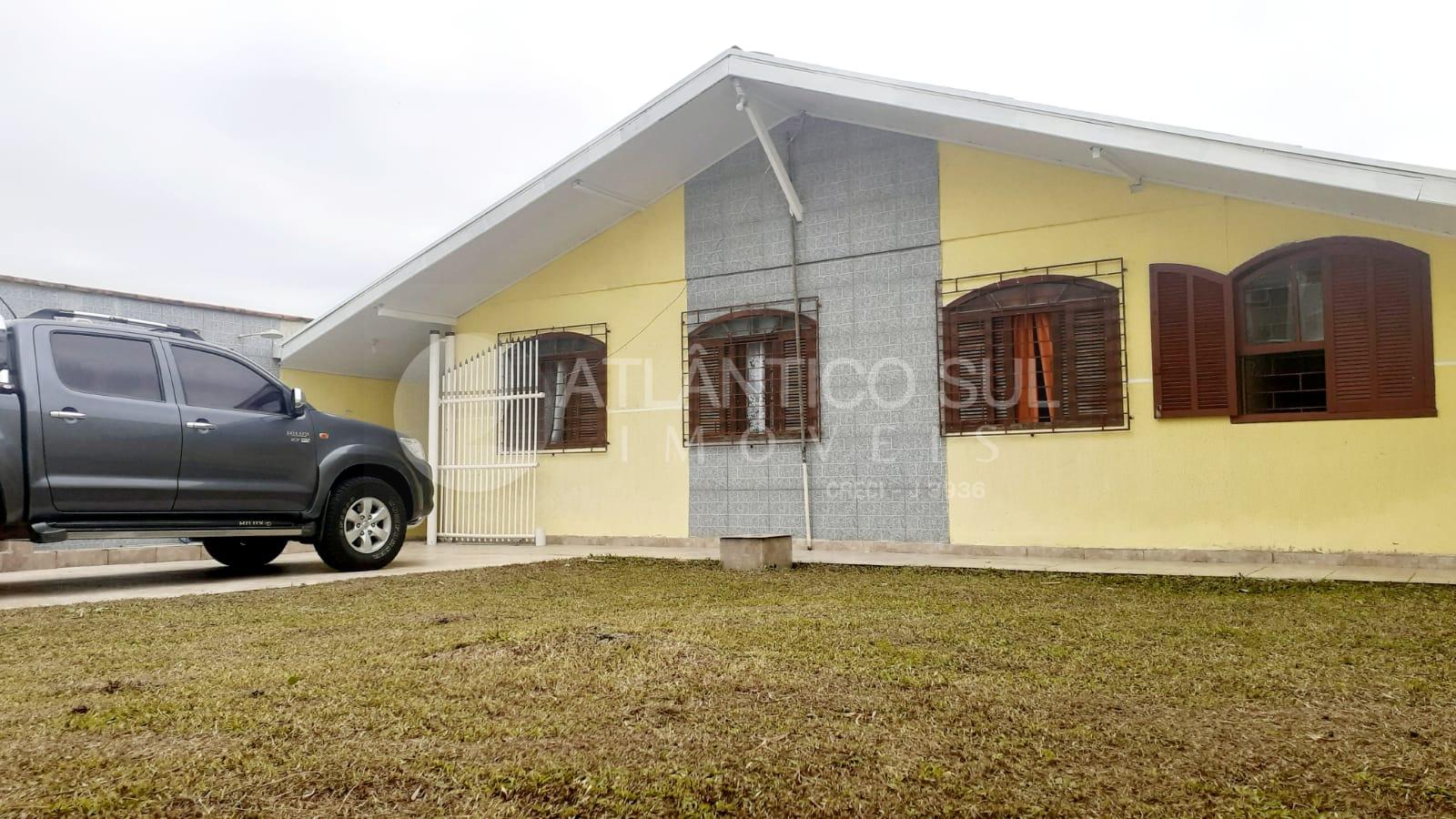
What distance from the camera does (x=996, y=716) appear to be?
8.41ft

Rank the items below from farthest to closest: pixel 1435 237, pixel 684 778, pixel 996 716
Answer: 1. pixel 1435 237
2. pixel 996 716
3. pixel 684 778

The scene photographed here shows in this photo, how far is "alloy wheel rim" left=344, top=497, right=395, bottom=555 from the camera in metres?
7.24

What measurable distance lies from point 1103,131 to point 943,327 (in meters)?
2.08

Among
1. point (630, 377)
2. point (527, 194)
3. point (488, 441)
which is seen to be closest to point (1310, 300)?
point (630, 377)

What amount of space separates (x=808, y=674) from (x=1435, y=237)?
6187 millimetres

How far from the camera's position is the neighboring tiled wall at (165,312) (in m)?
8.63

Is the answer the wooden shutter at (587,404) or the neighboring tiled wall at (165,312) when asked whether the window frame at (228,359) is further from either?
the wooden shutter at (587,404)

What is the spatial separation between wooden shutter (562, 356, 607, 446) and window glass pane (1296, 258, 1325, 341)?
245 inches

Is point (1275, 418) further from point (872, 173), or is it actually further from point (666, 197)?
point (666, 197)

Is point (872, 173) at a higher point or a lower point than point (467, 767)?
higher

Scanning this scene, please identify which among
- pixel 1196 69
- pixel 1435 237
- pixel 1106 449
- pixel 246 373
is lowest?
pixel 1106 449

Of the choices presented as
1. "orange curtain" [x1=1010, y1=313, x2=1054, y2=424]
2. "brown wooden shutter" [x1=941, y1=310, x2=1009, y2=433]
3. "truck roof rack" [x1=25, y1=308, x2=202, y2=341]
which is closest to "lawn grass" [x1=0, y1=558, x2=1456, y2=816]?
"truck roof rack" [x1=25, y1=308, x2=202, y2=341]

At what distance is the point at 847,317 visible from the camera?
29.6 ft

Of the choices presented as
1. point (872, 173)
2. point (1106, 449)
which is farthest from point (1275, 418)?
point (872, 173)
